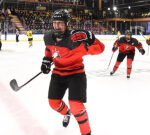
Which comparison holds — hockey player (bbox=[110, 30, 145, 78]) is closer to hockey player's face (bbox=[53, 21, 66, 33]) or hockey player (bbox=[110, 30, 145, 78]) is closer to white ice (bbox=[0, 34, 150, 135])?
white ice (bbox=[0, 34, 150, 135])

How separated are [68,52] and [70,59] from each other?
68 millimetres

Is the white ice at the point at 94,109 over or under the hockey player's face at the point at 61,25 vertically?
under

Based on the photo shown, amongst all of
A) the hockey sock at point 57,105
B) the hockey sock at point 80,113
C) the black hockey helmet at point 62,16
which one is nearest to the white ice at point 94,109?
the hockey sock at point 57,105

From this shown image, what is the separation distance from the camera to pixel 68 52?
185cm

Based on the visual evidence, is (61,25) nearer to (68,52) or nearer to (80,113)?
(68,52)

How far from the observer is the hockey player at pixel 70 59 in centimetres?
177

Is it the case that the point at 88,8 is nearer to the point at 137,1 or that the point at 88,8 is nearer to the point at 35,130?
the point at 137,1

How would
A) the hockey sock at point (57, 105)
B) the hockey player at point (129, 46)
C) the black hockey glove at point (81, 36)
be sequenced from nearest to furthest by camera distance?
the black hockey glove at point (81, 36)
the hockey sock at point (57, 105)
the hockey player at point (129, 46)

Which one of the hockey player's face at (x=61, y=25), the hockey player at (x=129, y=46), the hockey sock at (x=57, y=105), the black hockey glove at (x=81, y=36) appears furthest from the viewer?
the hockey player at (x=129, y=46)

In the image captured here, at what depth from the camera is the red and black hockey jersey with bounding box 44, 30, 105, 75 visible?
71.4 inches

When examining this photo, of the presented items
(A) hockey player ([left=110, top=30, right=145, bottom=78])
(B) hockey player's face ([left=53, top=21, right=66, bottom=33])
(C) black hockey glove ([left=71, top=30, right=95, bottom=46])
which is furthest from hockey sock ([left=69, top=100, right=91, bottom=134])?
(A) hockey player ([left=110, top=30, right=145, bottom=78])

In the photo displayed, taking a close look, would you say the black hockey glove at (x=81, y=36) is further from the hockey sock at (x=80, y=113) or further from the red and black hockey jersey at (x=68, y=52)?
the hockey sock at (x=80, y=113)

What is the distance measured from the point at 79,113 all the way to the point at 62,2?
21.7 m

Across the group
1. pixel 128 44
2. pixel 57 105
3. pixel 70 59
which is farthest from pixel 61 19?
pixel 128 44
